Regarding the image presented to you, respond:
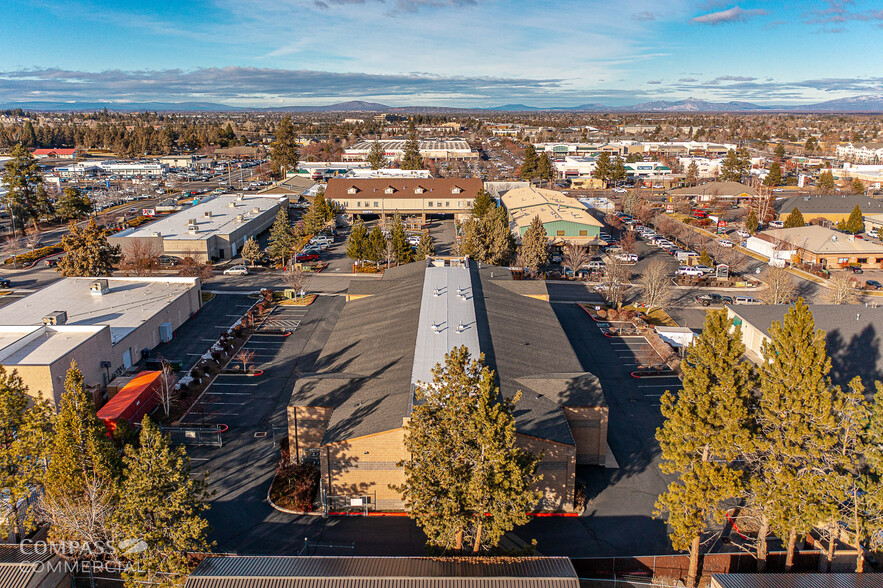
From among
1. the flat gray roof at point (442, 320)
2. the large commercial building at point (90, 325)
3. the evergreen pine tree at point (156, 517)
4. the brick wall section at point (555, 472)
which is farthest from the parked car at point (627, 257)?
the evergreen pine tree at point (156, 517)

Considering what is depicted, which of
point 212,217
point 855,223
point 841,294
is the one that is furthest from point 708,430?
point 212,217

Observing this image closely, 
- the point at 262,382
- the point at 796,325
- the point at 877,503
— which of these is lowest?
the point at 262,382

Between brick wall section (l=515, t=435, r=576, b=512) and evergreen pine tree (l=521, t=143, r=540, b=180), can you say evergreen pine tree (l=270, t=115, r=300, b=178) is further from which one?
brick wall section (l=515, t=435, r=576, b=512)

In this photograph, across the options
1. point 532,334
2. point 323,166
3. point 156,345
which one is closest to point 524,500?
point 532,334

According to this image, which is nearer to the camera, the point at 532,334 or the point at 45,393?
the point at 45,393

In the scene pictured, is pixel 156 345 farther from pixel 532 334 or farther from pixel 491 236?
pixel 491 236

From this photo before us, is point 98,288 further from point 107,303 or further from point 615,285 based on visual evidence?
point 615,285

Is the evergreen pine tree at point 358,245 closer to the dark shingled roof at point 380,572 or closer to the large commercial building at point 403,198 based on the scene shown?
the large commercial building at point 403,198
